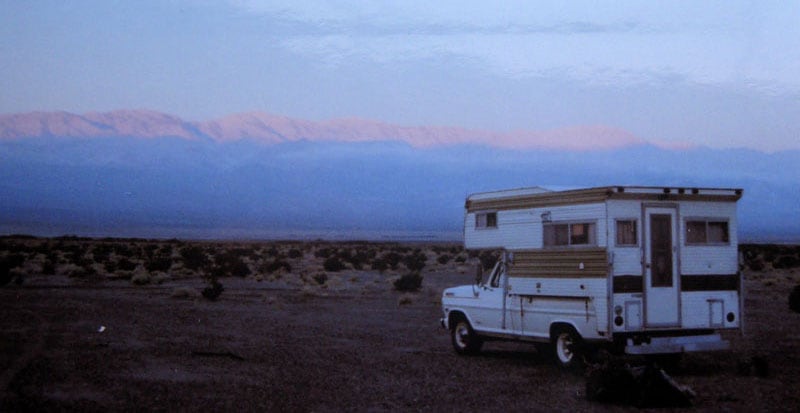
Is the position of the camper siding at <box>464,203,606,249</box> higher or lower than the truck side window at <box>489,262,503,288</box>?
higher

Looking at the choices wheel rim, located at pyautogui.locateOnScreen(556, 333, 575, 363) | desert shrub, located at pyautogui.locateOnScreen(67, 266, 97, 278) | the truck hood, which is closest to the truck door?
wheel rim, located at pyautogui.locateOnScreen(556, 333, 575, 363)

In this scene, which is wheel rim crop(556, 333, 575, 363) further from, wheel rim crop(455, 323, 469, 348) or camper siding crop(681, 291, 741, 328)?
wheel rim crop(455, 323, 469, 348)

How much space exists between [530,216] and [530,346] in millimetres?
4876

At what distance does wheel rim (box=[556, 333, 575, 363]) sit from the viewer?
15172 millimetres

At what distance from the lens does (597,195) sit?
14414 mm

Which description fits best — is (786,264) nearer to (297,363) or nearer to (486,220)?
Result: (486,220)

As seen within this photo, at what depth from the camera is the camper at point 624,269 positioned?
46.9ft

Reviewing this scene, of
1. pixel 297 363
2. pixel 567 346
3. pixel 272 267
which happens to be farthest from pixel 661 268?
pixel 272 267

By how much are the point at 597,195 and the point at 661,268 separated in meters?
1.58

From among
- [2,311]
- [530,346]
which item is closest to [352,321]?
[530,346]

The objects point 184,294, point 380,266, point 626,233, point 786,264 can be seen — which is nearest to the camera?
point 626,233

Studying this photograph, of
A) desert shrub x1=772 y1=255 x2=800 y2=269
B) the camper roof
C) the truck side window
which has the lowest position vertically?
desert shrub x1=772 y1=255 x2=800 y2=269

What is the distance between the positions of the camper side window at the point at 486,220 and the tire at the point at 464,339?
1.93 m

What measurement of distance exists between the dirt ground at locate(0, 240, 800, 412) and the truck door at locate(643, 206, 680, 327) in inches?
41.7
